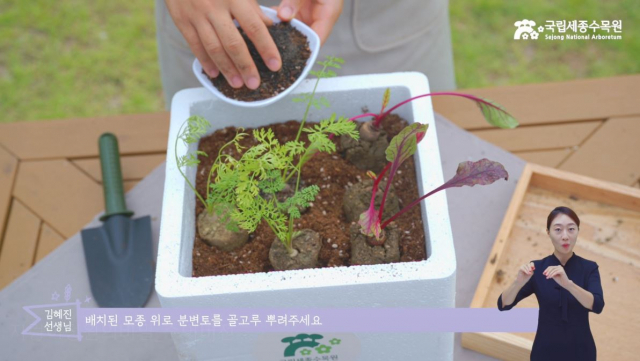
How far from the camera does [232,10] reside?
0.90 m

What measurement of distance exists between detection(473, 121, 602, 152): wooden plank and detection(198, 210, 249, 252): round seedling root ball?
0.64m

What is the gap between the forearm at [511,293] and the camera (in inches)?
22.8

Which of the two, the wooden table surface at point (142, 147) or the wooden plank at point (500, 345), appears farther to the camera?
A: the wooden table surface at point (142, 147)

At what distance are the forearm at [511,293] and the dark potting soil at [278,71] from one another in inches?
20.0

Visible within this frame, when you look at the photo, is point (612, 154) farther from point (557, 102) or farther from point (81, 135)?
point (81, 135)

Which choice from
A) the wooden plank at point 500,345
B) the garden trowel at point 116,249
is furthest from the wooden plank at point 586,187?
the garden trowel at point 116,249

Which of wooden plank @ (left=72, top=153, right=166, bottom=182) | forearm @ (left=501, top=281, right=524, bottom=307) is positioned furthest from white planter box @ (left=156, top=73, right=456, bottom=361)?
wooden plank @ (left=72, top=153, right=166, bottom=182)

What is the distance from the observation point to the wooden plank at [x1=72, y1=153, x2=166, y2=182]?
1259 millimetres

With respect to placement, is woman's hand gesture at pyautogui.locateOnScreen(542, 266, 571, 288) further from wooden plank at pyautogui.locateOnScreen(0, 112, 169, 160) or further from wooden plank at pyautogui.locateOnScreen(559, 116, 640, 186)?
wooden plank at pyautogui.locateOnScreen(0, 112, 169, 160)

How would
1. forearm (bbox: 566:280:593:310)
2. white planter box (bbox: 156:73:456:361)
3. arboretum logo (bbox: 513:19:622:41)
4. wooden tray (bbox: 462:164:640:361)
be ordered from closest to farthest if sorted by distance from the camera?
forearm (bbox: 566:280:593:310), white planter box (bbox: 156:73:456:361), wooden tray (bbox: 462:164:640:361), arboretum logo (bbox: 513:19:622:41)

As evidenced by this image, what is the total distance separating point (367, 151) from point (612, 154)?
571mm

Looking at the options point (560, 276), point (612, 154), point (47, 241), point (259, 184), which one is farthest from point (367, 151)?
point (47, 241)

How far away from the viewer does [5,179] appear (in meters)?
1.27

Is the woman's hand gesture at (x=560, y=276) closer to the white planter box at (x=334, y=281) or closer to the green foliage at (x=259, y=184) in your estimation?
the white planter box at (x=334, y=281)
